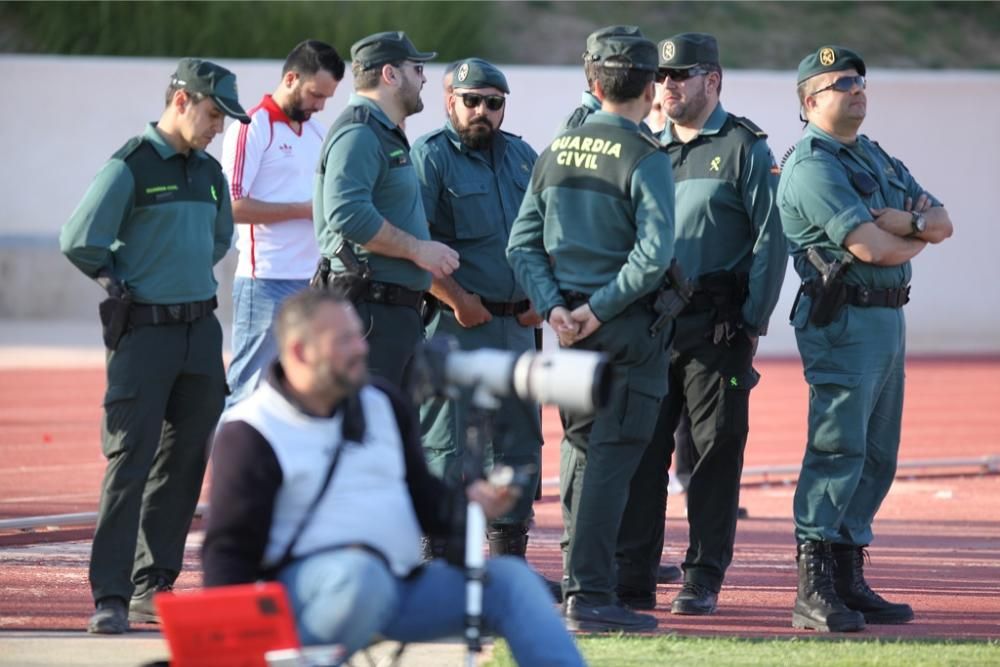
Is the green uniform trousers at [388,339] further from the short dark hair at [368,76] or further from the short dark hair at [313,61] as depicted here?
the short dark hair at [313,61]

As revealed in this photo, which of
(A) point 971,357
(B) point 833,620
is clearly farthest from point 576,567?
(A) point 971,357

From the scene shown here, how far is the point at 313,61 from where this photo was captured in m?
8.55

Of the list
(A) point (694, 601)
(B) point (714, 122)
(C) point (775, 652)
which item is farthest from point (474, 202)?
(C) point (775, 652)

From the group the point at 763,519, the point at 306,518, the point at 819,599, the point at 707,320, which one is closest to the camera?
the point at 306,518

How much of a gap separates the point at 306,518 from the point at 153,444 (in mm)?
2462

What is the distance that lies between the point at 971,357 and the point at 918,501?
38.4ft

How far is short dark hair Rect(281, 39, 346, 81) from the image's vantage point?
855 centimetres

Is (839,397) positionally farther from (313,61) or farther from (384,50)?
(313,61)

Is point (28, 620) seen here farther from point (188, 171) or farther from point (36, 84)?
point (36, 84)

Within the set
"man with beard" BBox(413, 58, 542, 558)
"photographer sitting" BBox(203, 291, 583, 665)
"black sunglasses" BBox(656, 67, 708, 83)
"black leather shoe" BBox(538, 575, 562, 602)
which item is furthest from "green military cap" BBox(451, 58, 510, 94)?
"photographer sitting" BBox(203, 291, 583, 665)

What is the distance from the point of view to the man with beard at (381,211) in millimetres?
7223

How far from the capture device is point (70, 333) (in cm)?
2248

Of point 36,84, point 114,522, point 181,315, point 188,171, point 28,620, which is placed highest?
point 36,84

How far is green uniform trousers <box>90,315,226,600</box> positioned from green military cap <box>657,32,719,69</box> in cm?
227
